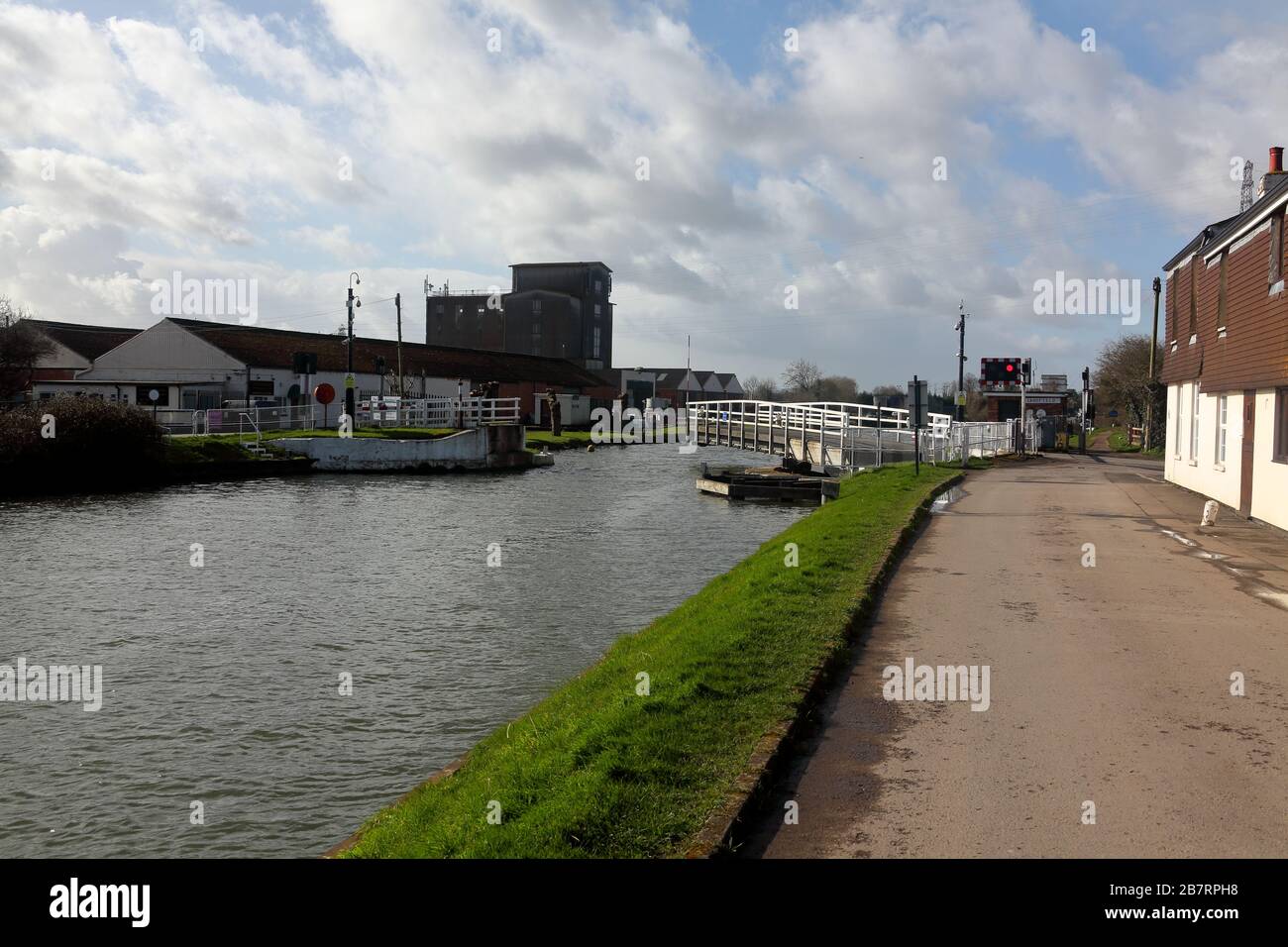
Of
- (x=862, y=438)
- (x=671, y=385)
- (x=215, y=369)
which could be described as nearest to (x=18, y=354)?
(x=215, y=369)

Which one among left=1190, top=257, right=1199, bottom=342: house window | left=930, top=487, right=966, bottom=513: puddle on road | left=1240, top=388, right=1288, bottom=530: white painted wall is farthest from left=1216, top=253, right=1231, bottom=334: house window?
left=930, top=487, right=966, bottom=513: puddle on road

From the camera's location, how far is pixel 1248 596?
42.0 feet

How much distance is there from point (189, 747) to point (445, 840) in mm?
4954

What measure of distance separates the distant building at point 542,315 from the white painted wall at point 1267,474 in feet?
296

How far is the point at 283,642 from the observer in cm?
1409

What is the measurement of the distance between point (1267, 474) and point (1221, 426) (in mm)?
5230

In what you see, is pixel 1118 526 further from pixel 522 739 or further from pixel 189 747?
pixel 189 747

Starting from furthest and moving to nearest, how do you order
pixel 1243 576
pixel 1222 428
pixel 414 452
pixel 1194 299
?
pixel 414 452 < pixel 1194 299 < pixel 1222 428 < pixel 1243 576

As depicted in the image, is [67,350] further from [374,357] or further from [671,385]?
[671,385]

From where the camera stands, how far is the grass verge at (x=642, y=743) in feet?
19.1

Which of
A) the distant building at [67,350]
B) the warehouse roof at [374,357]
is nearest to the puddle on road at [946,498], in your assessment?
the warehouse roof at [374,357]

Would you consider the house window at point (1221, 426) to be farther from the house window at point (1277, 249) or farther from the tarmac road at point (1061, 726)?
the tarmac road at point (1061, 726)

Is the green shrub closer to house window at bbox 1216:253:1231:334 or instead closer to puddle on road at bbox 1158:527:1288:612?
puddle on road at bbox 1158:527:1288:612

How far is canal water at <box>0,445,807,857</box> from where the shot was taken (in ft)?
28.2
